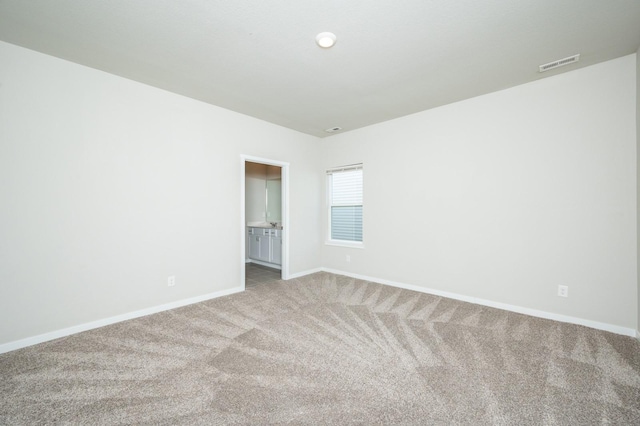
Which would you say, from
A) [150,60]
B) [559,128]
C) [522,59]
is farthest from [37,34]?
[559,128]

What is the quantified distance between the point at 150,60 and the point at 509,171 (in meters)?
4.11

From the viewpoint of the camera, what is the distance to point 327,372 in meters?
1.95

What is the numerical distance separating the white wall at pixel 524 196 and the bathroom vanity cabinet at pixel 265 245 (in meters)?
2.19

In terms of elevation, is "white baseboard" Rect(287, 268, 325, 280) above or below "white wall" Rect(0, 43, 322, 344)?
below

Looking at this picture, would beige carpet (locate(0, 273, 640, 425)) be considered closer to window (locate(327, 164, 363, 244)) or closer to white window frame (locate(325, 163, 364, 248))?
white window frame (locate(325, 163, 364, 248))

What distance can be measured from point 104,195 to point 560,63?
4851 millimetres

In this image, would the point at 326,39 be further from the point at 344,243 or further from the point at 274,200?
the point at 274,200

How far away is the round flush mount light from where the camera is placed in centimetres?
215

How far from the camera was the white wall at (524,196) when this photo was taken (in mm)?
2564

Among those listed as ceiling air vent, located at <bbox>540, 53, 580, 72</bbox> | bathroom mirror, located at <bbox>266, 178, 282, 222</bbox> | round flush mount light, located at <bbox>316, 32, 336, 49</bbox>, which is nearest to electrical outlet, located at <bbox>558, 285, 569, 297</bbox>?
ceiling air vent, located at <bbox>540, 53, 580, 72</bbox>

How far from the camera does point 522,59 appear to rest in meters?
2.53

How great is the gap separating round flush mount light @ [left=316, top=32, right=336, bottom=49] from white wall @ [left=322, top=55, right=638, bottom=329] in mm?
2165

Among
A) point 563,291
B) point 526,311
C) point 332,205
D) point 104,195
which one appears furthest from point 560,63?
point 104,195

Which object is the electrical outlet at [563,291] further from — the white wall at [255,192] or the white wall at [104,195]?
the white wall at [255,192]
